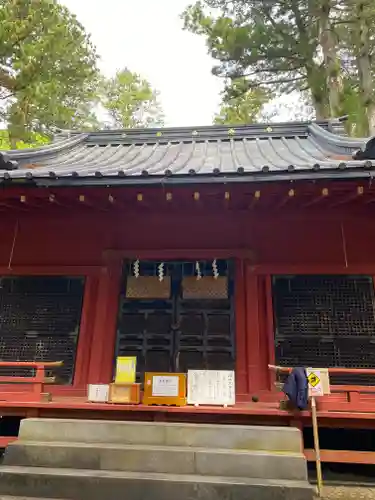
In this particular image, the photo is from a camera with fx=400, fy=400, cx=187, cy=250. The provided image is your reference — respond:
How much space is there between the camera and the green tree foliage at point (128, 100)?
85.8ft

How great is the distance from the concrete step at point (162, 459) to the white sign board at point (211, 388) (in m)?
0.72

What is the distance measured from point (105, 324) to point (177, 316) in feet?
3.87

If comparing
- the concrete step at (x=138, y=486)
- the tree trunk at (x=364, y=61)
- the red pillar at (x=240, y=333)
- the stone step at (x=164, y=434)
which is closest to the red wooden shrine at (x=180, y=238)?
the red pillar at (x=240, y=333)

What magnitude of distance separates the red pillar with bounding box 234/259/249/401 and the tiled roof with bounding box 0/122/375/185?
1.73 meters

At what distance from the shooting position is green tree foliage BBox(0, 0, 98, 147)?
13.6 metres

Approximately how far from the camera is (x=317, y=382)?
4.71 metres

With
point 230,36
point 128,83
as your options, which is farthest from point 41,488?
point 128,83

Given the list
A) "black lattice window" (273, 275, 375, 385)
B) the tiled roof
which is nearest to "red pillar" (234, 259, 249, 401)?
"black lattice window" (273, 275, 375, 385)

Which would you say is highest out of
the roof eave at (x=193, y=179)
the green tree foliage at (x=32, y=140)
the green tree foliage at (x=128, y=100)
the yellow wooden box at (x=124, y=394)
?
the green tree foliage at (x=128, y=100)

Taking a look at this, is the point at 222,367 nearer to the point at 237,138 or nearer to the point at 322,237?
the point at 322,237

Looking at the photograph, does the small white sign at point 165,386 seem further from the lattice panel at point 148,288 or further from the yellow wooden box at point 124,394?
the lattice panel at point 148,288

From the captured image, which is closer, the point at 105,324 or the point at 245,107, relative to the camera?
the point at 105,324

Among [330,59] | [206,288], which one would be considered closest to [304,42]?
[330,59]

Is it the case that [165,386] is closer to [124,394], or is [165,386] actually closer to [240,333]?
[124,394]
